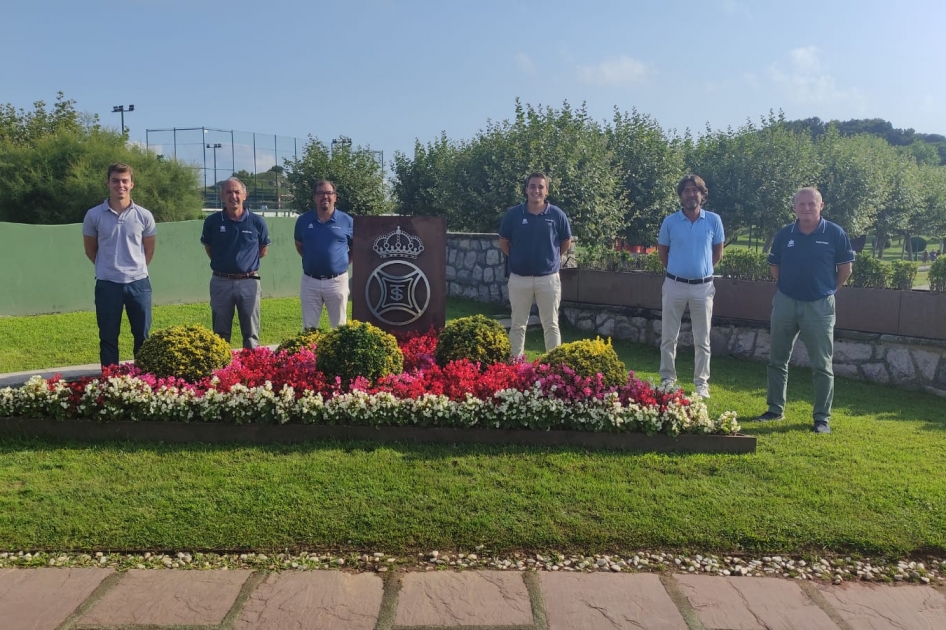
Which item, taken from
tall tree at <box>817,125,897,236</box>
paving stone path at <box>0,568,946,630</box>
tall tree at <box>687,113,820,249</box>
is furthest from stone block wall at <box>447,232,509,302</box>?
tall tree at <box>817,125,897,236</box>

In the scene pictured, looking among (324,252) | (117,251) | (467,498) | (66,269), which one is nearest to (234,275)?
(324,252)

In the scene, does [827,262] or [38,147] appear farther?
[38,147]

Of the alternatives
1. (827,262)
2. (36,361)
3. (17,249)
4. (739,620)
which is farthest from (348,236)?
(17,249)

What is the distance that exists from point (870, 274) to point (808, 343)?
2.62 meters

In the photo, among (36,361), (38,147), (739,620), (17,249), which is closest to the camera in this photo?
(739,620)

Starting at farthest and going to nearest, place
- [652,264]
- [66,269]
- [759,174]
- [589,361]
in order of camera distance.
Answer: [759,174]
[66,269]
[652,264]
[589,361]

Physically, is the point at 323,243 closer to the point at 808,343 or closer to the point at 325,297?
the point at 325,297

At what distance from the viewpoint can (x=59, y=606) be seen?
289 cm

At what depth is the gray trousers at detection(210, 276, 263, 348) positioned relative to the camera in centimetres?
619

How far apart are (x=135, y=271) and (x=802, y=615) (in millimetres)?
5027

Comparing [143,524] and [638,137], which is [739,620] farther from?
[638,137]

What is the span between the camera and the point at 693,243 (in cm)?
594

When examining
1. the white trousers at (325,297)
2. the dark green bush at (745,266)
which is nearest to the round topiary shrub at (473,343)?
the white trousers at (325,297)

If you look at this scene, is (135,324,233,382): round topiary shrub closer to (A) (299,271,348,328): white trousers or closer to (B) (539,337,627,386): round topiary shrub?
(A) (299,271,348,328): white trousers
